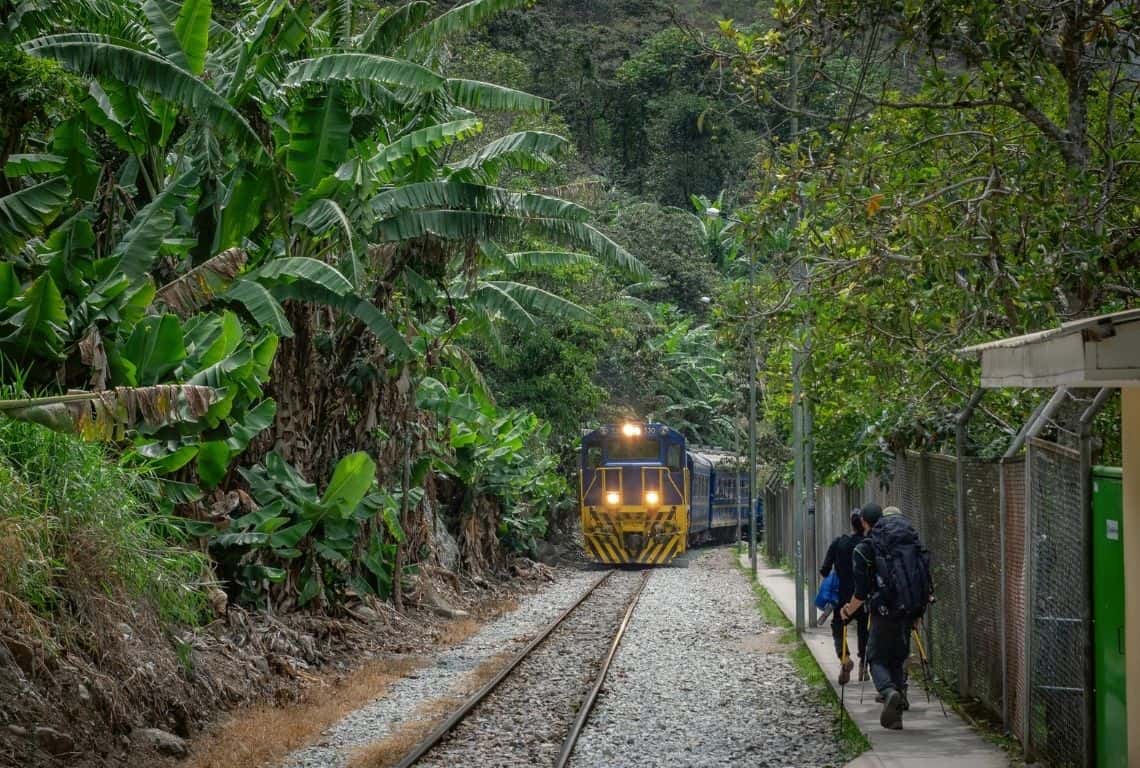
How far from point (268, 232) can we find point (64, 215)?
2318 mm

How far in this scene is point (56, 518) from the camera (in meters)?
9.30

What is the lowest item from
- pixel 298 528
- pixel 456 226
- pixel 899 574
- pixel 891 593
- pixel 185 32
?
pixel 891 593

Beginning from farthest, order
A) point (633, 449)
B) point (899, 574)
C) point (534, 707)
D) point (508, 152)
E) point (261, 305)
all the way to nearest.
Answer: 1. point (633, 449)
2. point (508, 152)
3. point (261, 305)
4. point (534, 707)
5. point (899, 574)

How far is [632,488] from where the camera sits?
3195 centimetres

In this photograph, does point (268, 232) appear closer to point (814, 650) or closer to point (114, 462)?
point (114, 462)

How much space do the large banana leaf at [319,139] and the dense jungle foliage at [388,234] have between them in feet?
0.09

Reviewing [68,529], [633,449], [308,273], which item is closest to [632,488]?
[633,449]

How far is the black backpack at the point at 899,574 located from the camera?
10.1 m

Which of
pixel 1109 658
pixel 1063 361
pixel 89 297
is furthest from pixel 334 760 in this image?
pixel 1063 361

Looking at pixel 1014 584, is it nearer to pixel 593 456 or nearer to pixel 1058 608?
pixel 1058 608

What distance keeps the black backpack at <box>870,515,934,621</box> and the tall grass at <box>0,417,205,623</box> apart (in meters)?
5.44

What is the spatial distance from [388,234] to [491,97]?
2.02 metres

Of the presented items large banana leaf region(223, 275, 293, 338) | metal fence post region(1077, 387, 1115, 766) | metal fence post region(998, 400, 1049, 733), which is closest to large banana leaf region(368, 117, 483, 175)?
large banana leaf region(223, 275, 293, 338)

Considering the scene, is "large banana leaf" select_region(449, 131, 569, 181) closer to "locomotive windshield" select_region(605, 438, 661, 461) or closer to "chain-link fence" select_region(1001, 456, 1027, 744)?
"chain-link fence" select_region(1001, 456, 1027, 744)
